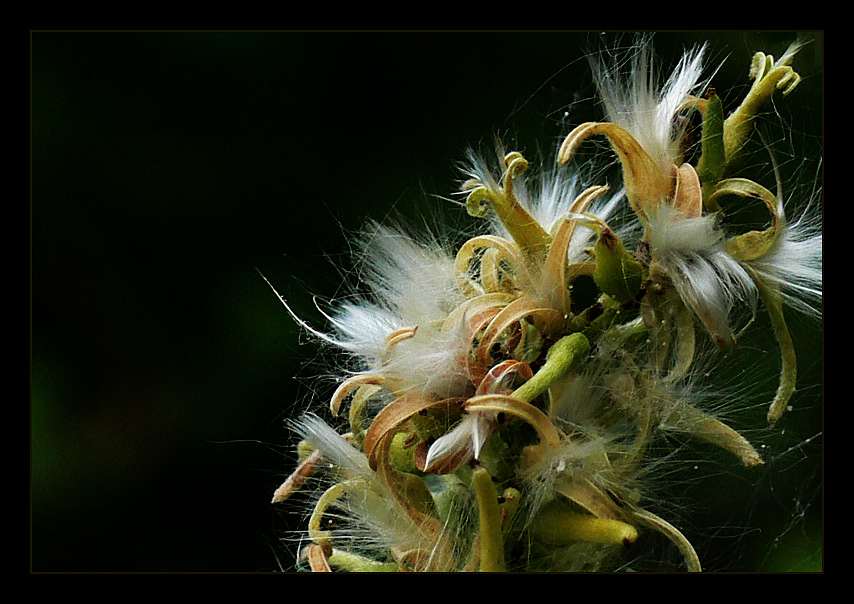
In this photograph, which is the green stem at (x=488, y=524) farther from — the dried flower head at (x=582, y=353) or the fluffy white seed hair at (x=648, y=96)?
the fluffy white seed hair at (x=648, y=96)

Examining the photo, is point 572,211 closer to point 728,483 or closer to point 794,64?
point 794,64

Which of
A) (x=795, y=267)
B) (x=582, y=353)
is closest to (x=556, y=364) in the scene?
(x=582, y=353)

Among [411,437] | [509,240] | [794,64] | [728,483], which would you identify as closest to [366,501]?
[411,437]

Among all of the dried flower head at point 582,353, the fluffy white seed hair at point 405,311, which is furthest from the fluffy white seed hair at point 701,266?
the fluffy white seed hair at point 405,311

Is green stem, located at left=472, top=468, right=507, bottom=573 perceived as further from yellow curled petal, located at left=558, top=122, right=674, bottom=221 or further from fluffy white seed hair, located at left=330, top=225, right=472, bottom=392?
yellow curled petal, located at left=558, top=122, right=674, bottom=221

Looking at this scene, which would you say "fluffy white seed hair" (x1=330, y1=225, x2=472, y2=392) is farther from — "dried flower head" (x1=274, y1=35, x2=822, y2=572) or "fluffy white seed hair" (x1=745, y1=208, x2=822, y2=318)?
"fluffy white seed hair" (x1=745, y1=208, x2=822, y2=318)

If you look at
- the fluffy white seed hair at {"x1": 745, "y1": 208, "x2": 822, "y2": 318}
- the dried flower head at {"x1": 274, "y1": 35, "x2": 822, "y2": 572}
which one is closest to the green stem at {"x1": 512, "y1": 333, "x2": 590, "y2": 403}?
the dried flower head at {"x1": 274, "y1": 35, "x2": 822, "y2": 572}

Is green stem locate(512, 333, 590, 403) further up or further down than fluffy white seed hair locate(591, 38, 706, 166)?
further down

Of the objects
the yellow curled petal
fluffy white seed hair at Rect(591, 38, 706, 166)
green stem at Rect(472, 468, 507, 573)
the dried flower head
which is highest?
fluffy white seed hair at Rect(591, 38, 706, 166)
